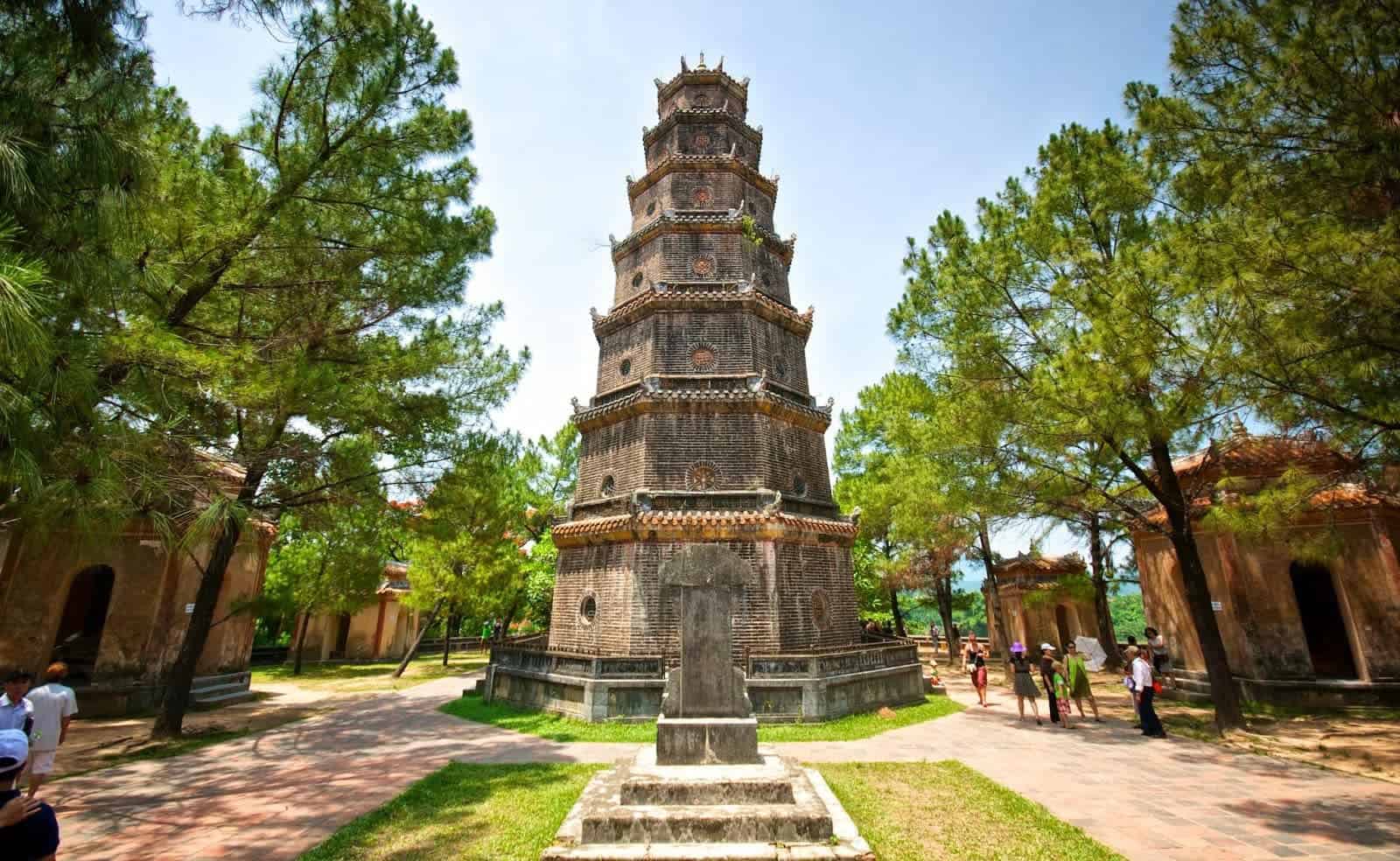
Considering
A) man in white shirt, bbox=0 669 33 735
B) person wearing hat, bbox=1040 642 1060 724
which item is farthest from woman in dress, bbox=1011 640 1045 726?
man in white shirt, bbox=0 669 33 735

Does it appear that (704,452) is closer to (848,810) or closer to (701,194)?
(701,194)

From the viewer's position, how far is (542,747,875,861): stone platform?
5082 millimetres

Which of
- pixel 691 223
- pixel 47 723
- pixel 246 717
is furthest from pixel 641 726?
pixel 691 223

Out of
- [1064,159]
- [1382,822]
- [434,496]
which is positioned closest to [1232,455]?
[1064,159]

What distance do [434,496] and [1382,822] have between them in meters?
14.0

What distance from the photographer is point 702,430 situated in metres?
14.3

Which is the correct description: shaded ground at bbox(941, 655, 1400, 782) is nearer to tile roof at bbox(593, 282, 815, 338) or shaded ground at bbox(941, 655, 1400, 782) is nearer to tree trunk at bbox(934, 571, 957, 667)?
tree trunk at bbox(934, 571, 957, 667)

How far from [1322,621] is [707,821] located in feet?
67.2

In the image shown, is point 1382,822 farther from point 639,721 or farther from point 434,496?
point 434,496

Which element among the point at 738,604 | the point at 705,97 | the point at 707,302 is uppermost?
the point at 705,97

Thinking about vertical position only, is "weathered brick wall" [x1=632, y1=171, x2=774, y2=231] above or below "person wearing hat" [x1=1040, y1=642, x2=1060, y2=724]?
above

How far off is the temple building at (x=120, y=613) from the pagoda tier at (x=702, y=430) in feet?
24.6

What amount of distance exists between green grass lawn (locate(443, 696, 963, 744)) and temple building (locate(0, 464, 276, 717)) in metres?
5.95

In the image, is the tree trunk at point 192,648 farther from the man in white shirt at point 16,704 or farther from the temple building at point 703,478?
the temple building at point 703,478
